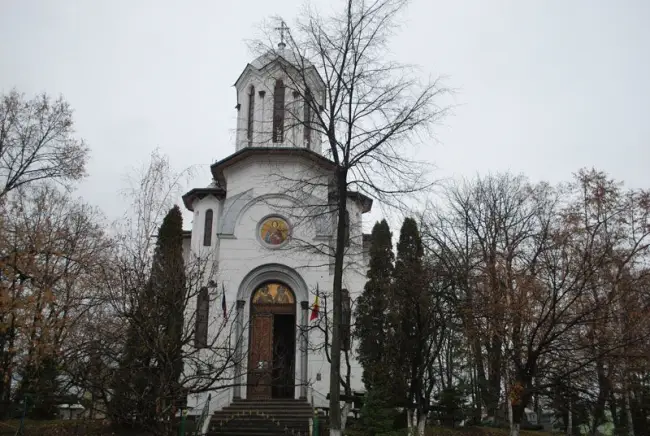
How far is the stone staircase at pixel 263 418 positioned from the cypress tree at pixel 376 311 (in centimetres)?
251

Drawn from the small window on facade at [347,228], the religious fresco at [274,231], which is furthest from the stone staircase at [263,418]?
the small window on facade at [347,228]

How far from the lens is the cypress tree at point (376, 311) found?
18316 mm

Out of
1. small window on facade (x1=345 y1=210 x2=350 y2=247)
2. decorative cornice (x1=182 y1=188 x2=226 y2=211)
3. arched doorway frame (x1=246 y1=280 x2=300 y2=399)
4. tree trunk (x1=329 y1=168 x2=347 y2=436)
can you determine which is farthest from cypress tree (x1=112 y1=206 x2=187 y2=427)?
decorative cornice (x1=182 y1=188 x2=226 y2=211)

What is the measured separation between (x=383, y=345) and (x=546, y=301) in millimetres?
A: 6853

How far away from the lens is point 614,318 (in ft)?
45.6

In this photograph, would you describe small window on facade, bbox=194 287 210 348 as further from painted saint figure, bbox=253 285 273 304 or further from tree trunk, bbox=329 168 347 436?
tree trunk, bbox=329 168 347 436

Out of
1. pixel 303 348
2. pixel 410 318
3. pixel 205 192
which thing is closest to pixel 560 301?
pixel 410 318

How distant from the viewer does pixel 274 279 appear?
2184cm

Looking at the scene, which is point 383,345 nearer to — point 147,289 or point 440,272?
point 440,272

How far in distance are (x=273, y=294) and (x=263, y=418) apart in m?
5.13

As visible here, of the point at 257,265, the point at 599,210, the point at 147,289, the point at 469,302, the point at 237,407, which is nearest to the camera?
the point at 147,289

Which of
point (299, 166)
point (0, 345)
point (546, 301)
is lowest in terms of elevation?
point (0, 345)

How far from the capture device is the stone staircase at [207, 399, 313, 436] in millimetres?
17375

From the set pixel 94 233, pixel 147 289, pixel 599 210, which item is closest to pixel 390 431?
pixel 147 289
